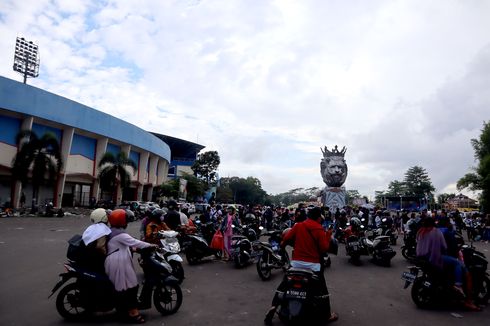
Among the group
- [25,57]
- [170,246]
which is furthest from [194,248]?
[25,57]

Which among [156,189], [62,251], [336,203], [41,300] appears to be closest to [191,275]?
[41,300]

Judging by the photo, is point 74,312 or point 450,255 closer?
point 74,312

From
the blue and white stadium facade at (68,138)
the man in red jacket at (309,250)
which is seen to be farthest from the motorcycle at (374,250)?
the blue and white stadium facade at (68,138)

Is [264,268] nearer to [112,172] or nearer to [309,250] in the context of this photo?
[309,250]

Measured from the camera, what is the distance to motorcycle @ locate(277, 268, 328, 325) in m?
4.65

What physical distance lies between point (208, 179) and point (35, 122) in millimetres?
54637

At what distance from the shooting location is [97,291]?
4.91 meters

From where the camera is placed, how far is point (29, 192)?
33.3 meters

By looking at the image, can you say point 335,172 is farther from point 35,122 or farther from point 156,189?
point 156,189

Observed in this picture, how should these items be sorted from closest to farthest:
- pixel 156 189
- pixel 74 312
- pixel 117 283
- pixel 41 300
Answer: pixel 117 283
pixel 74 312
pixel 41 300
pixel 156 189

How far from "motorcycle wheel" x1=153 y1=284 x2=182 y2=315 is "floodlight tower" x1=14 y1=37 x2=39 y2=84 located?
1733 inches

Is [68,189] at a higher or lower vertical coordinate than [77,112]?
lower

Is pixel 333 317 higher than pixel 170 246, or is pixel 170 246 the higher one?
pixel 170 246

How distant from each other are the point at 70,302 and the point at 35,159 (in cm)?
2474
